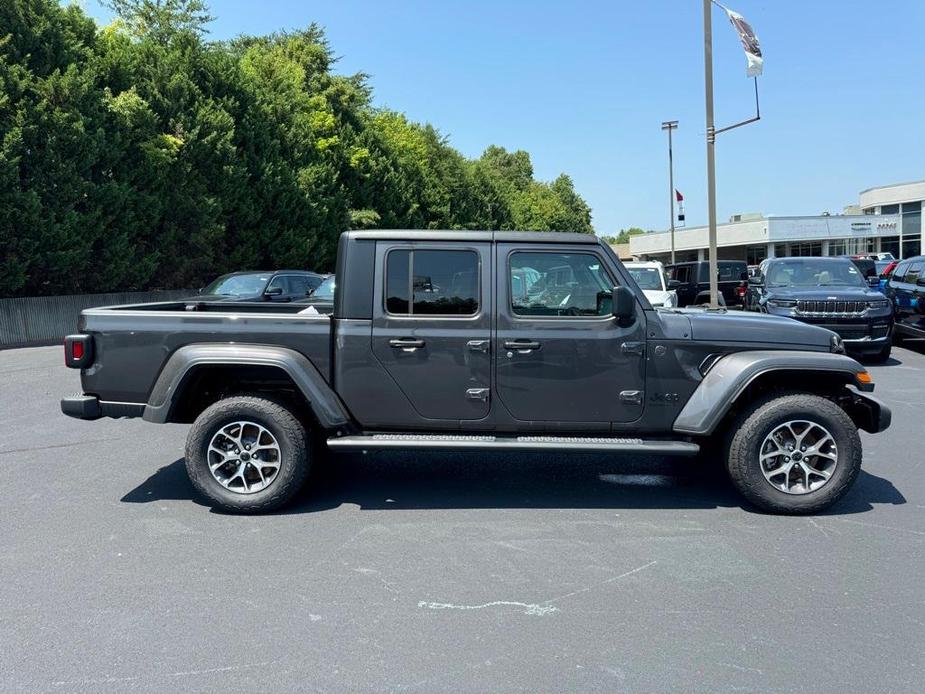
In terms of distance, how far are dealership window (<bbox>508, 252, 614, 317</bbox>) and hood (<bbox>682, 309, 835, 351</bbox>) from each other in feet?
2.21

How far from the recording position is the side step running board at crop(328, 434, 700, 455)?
16.0ft

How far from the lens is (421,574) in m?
4.11

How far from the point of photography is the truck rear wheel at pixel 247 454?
16.4 feet

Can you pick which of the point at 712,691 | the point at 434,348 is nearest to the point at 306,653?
the point at 712,691

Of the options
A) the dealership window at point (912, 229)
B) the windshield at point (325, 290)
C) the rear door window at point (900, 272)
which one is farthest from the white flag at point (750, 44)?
the dealership window at point (912, 229)

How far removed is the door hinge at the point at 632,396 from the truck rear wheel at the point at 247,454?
221cm

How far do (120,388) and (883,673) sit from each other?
188 inches

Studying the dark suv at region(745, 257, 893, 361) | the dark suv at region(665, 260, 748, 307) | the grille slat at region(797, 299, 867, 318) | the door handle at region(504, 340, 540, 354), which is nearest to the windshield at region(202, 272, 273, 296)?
the dark suv at region(745, 257, 893, 361)

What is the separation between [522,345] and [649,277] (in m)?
10.8

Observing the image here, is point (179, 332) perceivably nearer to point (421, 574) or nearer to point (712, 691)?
point (421, 574)

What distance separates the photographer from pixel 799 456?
16.3ft

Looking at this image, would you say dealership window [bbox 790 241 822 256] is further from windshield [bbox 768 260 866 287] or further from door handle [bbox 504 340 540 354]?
door handle [bbox 504 340 540 354]

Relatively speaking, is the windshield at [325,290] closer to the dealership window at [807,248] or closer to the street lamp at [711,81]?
the street lamp at [711,81]

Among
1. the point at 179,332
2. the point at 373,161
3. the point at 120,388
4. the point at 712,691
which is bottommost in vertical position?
the point at 712,691
